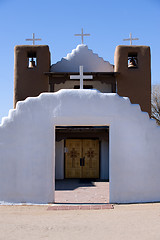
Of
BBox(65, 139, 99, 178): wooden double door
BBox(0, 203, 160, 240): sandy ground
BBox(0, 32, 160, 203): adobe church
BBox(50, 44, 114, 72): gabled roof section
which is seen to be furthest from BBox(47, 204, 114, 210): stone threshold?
BBox(50, 44, 114, 72): gabled roof section

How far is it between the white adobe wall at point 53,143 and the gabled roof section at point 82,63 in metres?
8.09

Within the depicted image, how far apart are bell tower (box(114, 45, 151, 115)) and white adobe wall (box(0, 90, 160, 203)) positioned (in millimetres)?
7008

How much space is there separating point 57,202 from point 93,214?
1.95 m

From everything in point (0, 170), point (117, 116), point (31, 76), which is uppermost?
point (31, 76)

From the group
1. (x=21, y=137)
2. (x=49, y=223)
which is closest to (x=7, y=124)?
(x=21, y=137)

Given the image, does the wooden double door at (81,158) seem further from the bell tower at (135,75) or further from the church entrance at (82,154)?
the bell tower at (135,75)

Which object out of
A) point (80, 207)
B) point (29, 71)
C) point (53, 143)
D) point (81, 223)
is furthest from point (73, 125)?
point (29, 71)

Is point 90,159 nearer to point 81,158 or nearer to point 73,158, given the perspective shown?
point 81,158

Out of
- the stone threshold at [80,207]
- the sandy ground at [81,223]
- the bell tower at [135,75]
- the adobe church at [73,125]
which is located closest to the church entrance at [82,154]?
the bell tower at [135,75]

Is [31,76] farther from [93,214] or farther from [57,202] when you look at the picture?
[93,214]

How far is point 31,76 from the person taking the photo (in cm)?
1662

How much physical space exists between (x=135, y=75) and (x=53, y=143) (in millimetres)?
8799

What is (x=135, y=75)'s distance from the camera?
16656mm

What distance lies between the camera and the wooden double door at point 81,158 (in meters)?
17.4
